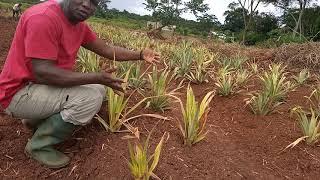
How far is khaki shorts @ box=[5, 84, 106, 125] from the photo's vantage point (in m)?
2.76

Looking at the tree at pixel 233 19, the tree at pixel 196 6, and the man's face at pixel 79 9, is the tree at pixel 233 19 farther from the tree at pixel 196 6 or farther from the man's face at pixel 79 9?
the man's face at pixel 79 9

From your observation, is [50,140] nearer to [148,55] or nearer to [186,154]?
[186,154]

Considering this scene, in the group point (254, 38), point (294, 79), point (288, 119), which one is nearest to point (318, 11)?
point (254, 38)

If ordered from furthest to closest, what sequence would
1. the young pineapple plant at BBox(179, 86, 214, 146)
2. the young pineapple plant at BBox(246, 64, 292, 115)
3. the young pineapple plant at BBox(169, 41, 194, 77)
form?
1. the young pineapple plant at BBox(169, 41, 194, 77)
2. the young pineapple plant at BBox(246, 64, 292, 115)
3. the young pineapple plant at BBox(179, 86, 214, 146)

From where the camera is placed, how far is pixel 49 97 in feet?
9.04

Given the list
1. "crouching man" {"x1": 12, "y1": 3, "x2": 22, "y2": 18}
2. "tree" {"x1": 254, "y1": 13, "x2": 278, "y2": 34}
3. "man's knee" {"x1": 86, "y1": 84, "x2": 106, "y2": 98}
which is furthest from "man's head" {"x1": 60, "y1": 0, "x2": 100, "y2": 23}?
"tree" {"x1": 254, "y1": 13, "x2": 278, "y2": 34}

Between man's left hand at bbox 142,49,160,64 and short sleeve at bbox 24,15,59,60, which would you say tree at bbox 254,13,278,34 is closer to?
man's left hand at bbox 142,49,160,64

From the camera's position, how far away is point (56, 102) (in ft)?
9.04

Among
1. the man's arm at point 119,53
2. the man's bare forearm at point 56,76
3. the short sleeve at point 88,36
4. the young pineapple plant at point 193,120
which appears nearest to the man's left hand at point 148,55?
the man's arm at point 119,53

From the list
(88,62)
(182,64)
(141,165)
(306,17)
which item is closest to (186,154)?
(141,165)

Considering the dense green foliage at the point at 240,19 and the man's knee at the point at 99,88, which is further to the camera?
the dense green foliage at the point at 240,19

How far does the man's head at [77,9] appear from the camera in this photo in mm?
2756

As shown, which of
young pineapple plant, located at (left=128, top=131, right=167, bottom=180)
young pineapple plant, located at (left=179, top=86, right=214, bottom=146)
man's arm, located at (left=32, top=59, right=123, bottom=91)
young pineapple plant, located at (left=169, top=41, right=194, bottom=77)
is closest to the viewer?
young pineapple plant, located at (left=128, top=131, right=167, bottom=180)

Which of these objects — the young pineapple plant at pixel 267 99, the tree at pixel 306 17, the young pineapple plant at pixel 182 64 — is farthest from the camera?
the tree at pixel 306 17
